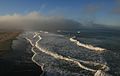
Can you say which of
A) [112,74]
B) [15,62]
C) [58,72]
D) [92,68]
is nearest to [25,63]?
[15,62]

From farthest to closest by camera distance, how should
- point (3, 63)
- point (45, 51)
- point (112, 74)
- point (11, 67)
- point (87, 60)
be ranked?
1. point (45, 51)
2. point (87, 60)
3. point (3, 63)
4. point (11, 67)
5. point (112, 74)

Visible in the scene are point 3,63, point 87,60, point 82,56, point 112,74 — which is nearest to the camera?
point 112,74

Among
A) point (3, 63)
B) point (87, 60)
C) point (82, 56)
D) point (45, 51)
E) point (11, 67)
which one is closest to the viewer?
point (11, 67)

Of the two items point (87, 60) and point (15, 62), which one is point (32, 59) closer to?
point (15, 62)

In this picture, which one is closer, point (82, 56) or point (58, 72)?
point (58, 72)

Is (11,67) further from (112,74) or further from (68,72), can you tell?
(112,74)

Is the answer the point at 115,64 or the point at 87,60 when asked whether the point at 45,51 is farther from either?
Result: the point at 115,64

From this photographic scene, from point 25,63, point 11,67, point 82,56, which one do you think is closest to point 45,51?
point 82,56

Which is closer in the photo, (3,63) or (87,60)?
(3,63)
